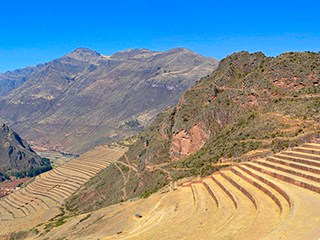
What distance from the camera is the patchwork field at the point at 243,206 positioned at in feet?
72.7

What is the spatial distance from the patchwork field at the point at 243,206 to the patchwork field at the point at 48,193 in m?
43.7

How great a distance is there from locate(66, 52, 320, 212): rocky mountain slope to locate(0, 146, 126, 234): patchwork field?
27.9 ft

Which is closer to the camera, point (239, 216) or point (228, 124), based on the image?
point (239, 216)

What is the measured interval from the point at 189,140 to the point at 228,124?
780cm

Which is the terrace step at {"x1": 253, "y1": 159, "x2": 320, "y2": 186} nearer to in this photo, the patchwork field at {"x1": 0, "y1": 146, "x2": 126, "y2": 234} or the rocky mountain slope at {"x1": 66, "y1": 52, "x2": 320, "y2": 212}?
the rocky mountain slope at {"x1": 66, "y1": 52, "x2": 320, "y2": 212}

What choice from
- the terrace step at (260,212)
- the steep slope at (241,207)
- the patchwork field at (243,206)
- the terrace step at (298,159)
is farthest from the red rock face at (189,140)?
the terrace step at (260,212)

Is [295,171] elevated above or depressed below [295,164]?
below

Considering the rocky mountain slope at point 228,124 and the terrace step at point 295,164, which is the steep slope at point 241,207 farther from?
the rocky mountain slope at point 228,124

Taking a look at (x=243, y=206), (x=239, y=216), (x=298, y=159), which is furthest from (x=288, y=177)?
(x=239, y=216)

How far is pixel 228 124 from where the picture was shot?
61969 mm

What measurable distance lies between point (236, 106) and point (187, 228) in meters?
39.0

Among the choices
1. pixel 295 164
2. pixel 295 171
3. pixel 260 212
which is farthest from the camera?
pixel 295 164

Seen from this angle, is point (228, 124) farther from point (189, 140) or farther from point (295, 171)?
point (295, 171)

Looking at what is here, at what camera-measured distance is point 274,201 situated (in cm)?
2708
